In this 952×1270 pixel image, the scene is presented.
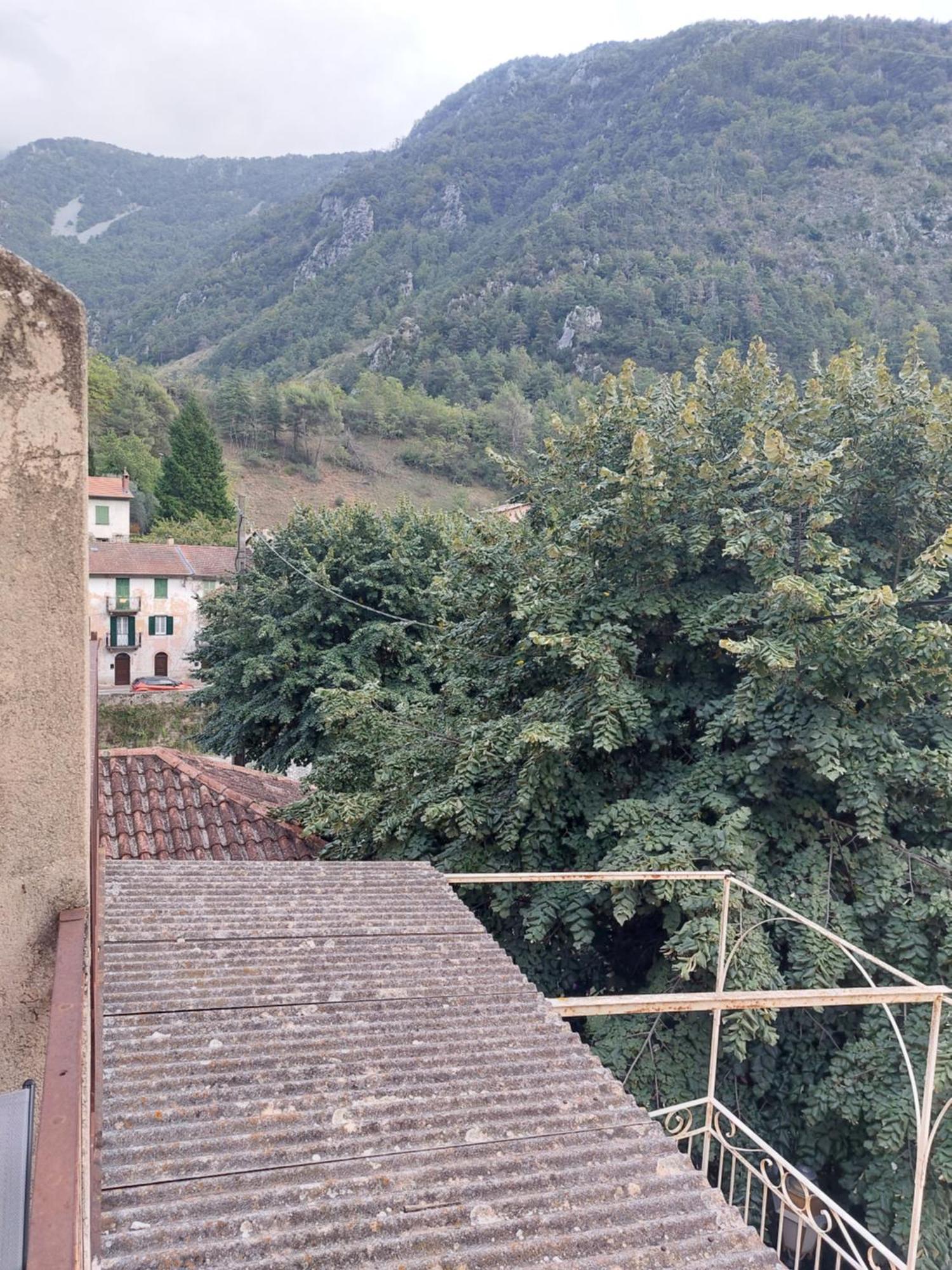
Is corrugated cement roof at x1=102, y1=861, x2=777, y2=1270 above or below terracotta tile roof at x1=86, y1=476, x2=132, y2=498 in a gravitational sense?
below

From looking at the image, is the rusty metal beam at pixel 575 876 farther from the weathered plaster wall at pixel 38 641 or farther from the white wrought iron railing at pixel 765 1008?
the weathered plaster wall at pixel 38 641

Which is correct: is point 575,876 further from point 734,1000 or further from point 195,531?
point 195,531

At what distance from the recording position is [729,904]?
6.18 meters

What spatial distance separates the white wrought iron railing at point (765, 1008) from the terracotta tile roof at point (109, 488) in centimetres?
4086

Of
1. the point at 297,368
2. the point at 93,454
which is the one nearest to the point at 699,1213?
the point at 93,454

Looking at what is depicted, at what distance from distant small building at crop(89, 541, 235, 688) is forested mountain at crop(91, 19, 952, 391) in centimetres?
4212

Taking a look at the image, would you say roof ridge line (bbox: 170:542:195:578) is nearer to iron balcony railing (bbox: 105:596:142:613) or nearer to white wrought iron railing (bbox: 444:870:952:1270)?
iron balcony railing (bbox: 105:596:142:613)

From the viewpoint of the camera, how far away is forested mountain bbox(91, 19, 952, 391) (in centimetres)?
7612

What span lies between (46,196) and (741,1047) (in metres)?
187

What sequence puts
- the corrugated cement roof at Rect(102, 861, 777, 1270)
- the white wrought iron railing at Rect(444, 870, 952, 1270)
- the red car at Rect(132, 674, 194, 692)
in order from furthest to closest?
the red car at Rect(132, 674, 194, 692) < the white wrought iron railing at Rect(444, 870, 952, 1270) < the corrugated cement roof at Rect(102, 861, 777, 1270)

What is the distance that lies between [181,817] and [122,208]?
186 m

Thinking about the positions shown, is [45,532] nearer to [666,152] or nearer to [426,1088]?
[426,1088]

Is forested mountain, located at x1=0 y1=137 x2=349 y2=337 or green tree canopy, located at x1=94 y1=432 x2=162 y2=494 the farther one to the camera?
forested mountain, located at x1=0 y1=137 x2=349 y2=337

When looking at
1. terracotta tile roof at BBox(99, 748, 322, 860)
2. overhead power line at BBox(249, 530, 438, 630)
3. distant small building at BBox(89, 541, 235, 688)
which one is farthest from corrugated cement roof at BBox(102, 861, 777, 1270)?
distant small building at BBox(89, 541, 235, 688)
